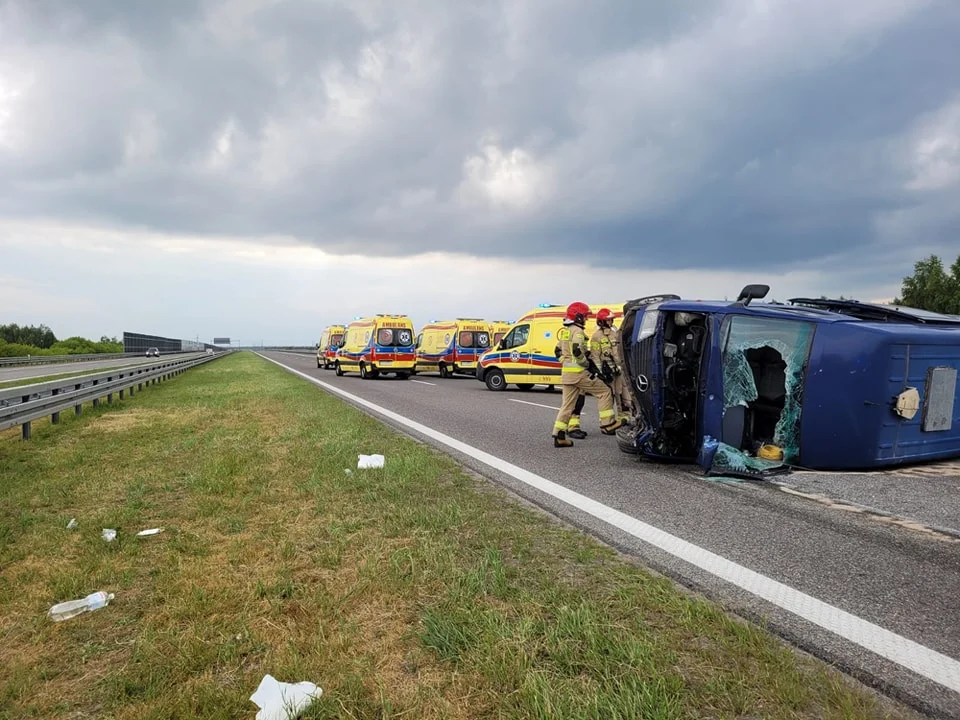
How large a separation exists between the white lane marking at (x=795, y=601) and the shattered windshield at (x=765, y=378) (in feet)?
7.13

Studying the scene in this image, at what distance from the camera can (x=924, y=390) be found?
5719mm

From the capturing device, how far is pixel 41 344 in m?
82.2

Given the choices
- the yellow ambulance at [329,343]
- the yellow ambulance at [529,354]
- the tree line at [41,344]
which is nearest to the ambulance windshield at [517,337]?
the yellow ambulance at [529,354]

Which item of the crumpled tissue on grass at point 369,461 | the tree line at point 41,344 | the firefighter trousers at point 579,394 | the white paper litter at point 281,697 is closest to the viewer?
the white paper litter at point 281,697

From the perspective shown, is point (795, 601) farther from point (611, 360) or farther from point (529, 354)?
point (529, 354)

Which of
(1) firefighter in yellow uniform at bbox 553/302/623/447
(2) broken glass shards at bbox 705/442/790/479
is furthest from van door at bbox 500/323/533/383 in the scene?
(2) broken glass shards at bbox 705/442/790/479

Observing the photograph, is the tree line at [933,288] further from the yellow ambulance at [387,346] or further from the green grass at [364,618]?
the green grass at [364,618]

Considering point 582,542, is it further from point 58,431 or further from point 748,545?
point 58,431

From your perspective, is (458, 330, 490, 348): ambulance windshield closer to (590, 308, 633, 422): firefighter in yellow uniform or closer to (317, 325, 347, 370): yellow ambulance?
(317, 325, 347, 370): yellow ambulance

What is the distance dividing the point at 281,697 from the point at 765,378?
5.77 m

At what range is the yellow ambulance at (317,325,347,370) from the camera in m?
38.0

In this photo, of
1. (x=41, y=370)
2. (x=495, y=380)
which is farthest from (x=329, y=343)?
(x=495, y=380)

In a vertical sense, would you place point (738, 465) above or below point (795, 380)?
below

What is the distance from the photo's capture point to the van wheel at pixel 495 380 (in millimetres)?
19594
